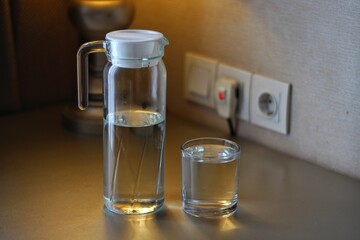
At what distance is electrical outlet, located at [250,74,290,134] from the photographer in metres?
1.23

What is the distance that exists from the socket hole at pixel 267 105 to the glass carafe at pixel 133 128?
0.98ft

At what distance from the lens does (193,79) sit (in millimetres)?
1398

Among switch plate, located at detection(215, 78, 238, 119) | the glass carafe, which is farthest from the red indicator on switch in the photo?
the glass carafe

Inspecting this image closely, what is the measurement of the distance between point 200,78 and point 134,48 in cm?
44

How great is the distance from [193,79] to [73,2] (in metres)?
0.28

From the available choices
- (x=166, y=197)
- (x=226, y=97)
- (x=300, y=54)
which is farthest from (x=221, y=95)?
(x=166, y=197)

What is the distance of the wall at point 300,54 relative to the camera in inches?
44.1

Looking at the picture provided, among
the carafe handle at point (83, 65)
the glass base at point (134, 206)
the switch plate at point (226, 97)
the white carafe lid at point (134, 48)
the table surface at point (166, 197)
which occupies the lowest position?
the table surface at point (166, 197)

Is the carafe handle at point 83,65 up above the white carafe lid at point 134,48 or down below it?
below

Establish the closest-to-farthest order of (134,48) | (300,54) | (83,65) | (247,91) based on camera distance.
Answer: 1. (134,48)
2. (83,65)
3. (300,54)
4. (247,91)

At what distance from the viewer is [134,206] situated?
102 centimetres

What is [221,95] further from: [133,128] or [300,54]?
[133,128]

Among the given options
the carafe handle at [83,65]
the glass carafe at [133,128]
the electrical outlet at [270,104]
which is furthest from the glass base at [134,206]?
Result: the electrical outlet at [270,104]

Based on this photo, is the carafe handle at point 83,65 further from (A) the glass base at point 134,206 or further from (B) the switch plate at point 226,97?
(B) the switch plate at point 226,97
